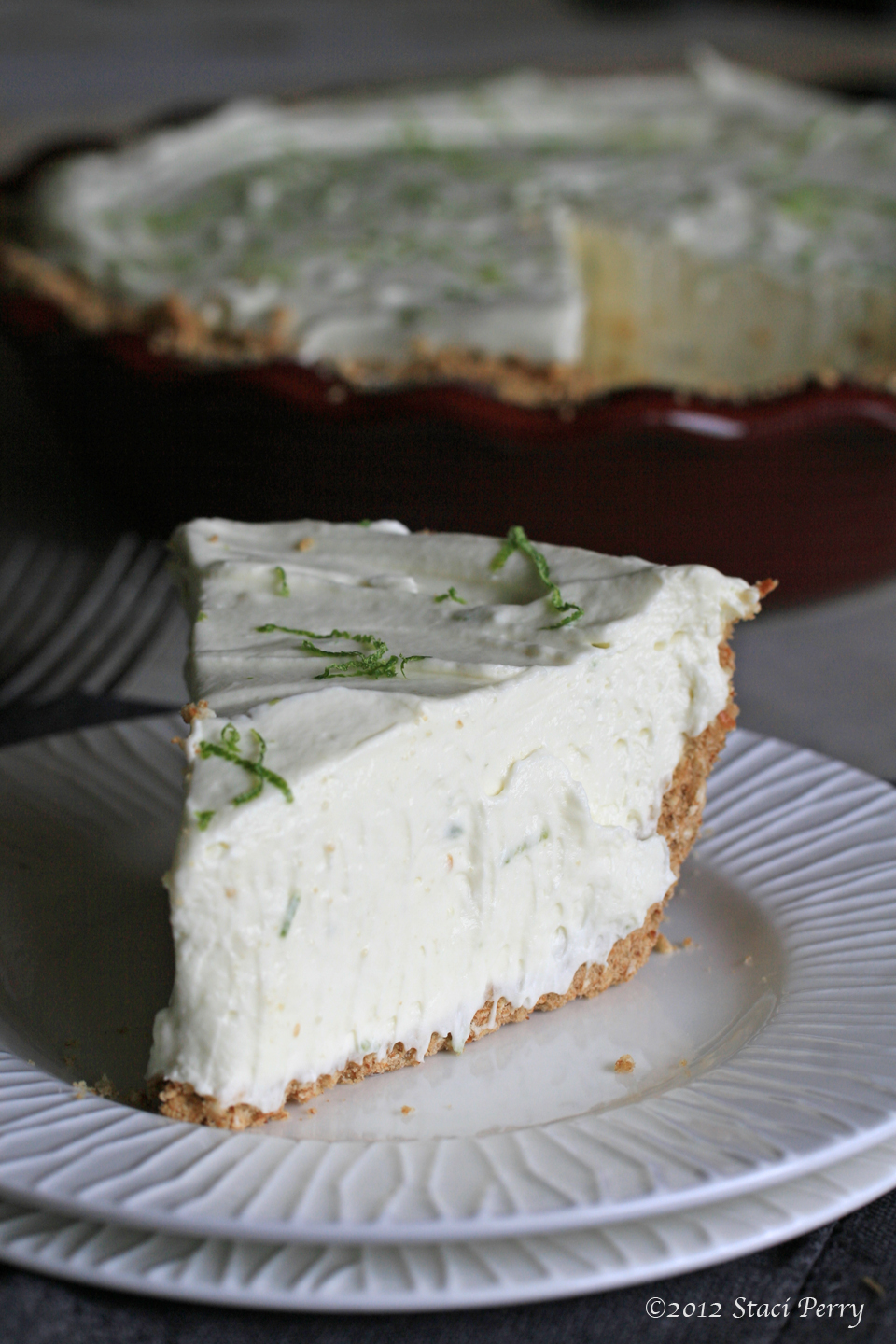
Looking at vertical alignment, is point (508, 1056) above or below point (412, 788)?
below

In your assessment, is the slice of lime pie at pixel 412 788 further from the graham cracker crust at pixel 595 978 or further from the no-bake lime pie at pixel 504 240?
the no-bake lime pie at pixel 504 240

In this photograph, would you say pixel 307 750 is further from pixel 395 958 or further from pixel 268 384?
pixel 268 384

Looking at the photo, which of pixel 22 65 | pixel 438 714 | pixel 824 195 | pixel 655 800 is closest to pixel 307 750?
pixel 438 714

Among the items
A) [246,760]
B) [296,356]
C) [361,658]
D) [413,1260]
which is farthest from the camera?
[296,356]

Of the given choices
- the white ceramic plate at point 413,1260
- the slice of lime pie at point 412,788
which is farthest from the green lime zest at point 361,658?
the white ceramic plate at point 413,1260

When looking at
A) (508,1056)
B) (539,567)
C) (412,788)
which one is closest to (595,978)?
(508,1056)

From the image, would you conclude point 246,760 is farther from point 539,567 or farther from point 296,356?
point 296,356

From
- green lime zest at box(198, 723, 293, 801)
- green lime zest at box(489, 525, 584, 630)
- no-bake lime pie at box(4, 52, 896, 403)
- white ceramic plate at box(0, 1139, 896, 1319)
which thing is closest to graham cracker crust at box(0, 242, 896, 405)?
no-bake lime pie at box(4, 52, 896, 403)
